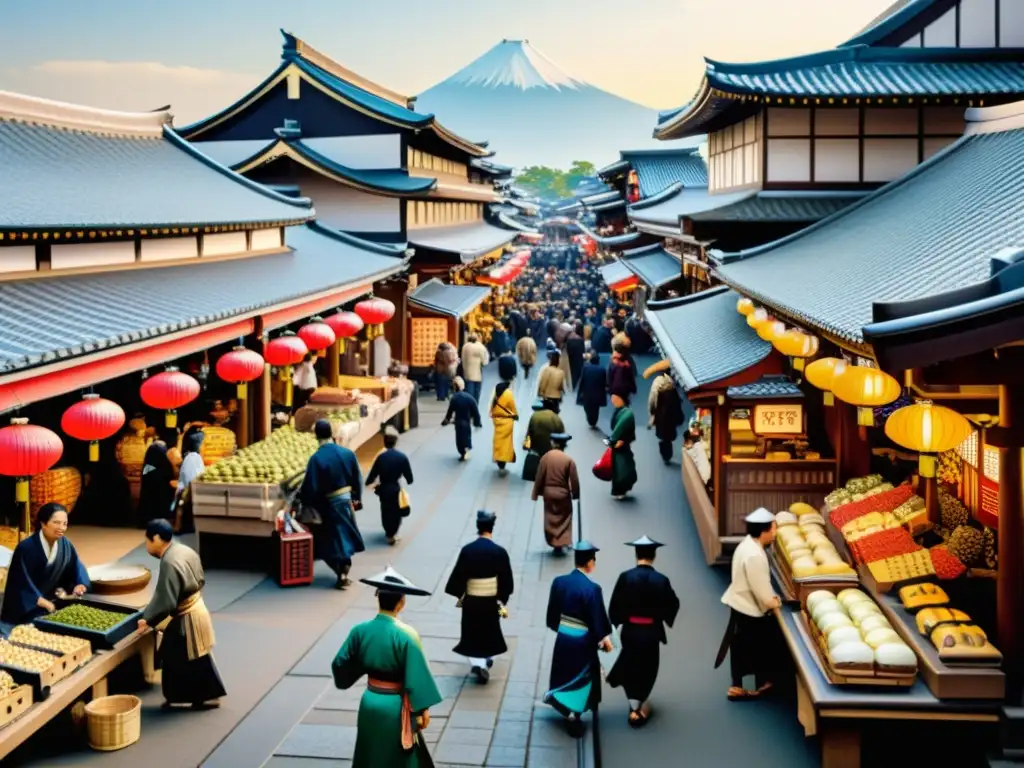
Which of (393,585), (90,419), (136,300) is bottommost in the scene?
(393,585)

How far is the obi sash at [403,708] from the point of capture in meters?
7.09

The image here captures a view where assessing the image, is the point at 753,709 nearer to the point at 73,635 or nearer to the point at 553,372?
the point at 73,635

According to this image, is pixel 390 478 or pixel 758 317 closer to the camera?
pixel 758 317

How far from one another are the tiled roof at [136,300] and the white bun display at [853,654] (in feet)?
21.6

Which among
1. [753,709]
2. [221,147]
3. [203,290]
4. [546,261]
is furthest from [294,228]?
[546,261]

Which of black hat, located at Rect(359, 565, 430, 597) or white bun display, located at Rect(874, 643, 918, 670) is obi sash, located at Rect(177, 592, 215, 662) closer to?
black hat, located at Rect(359, 565, 430, 597)

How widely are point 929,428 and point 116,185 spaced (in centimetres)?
1250

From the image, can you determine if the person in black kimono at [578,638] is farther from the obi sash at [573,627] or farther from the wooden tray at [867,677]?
the wooden tray at [867,677]

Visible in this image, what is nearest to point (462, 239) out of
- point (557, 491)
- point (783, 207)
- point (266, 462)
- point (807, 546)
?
point (783, 207)

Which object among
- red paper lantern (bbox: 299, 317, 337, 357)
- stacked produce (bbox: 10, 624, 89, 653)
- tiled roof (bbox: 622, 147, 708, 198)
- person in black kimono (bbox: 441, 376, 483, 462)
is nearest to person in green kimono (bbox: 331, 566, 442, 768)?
stacked produce (bbox: 10, 624, 89, 653)

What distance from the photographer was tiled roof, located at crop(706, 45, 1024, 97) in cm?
1766

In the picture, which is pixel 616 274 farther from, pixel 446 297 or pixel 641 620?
pixel 641 620

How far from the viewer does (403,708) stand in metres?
7.11

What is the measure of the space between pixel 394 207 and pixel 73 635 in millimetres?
23007
